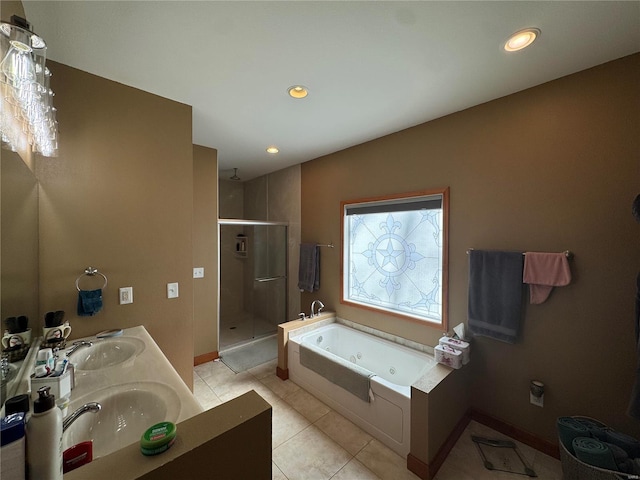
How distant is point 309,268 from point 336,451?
201 cm

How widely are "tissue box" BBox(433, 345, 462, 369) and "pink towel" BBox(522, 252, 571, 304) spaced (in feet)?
2.14

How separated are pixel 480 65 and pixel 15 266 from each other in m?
2.65

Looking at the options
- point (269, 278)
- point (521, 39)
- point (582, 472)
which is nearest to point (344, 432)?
point (582, 472)

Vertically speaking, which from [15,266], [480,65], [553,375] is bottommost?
[553,375]

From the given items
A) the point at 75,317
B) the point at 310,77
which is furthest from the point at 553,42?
the point at 75,317

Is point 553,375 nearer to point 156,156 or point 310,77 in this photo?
point 310,77

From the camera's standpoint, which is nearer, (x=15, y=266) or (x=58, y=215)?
(x=15, y=266)

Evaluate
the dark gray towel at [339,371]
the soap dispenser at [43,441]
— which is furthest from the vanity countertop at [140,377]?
the dark gray towel at [339,371]

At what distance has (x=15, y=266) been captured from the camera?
3.58 ft

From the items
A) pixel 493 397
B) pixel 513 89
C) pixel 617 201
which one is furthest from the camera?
pixel 493 397

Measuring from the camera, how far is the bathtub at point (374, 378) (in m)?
1.80

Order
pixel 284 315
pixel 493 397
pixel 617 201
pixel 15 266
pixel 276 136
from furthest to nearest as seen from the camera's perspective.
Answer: pixel 284 315, pixel 276 136, pixel 493 397, pixel 617 201, pixel 15 266

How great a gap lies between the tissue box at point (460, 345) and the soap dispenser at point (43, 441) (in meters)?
2.17

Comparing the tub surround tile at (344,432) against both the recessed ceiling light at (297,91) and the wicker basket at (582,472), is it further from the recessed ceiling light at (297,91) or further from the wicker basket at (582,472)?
the recessed ceiling light at (297,91)
